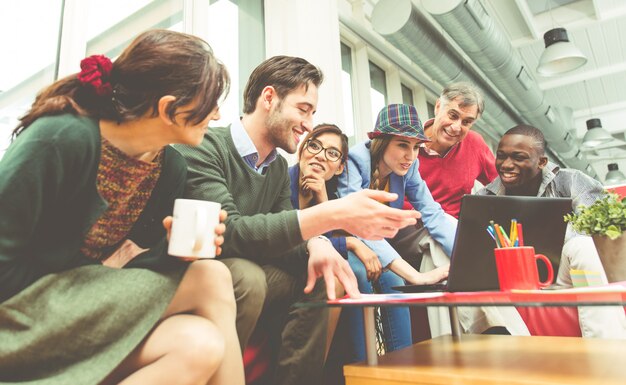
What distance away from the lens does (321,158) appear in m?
1.91

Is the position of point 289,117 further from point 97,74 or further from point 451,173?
point 451,173

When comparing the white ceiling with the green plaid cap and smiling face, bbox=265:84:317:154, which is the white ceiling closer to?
the green plaid cap

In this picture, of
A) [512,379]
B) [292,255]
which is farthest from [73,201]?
[512,379]

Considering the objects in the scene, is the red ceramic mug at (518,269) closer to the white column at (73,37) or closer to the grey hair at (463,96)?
the grey hair at (463,96)

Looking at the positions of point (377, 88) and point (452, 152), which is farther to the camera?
point (377, 88)

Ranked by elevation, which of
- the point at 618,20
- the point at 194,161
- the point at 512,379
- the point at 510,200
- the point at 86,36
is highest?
the point at 618,20

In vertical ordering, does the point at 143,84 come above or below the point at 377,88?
below

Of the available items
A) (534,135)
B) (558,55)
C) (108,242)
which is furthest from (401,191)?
(558,55)

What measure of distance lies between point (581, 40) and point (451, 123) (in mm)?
3808

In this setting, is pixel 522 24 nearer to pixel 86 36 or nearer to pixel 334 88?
pixel 334 88

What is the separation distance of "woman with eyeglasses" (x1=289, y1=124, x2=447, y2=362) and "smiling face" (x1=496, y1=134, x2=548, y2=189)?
0.75 meters

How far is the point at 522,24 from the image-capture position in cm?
492

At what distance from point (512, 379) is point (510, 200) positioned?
1.73 feet

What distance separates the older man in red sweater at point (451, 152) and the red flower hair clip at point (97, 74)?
2.05 metres
